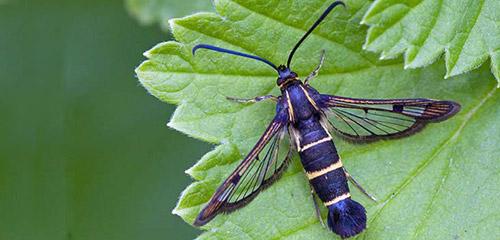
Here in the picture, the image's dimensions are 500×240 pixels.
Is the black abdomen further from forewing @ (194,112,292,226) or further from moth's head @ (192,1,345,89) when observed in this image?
moth's head @ (192,1,345,89)

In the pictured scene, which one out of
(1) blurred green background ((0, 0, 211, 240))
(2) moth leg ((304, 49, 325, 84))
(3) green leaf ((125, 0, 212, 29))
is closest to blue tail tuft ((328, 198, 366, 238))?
(2) moth leg ((304, 49, 325, 84))

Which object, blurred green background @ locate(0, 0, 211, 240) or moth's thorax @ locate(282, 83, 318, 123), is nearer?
moth's thorax @ locate(282, 83, 318, 123)

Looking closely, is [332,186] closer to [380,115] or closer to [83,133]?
[380,115]

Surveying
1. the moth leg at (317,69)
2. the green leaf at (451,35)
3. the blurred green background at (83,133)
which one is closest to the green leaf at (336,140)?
the moth leg at (317,69)

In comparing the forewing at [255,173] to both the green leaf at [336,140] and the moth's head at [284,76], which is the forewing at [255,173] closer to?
the green leaf at [336,140]

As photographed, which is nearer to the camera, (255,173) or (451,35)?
(451,35)

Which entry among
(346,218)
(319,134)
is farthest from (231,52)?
(346,218)
